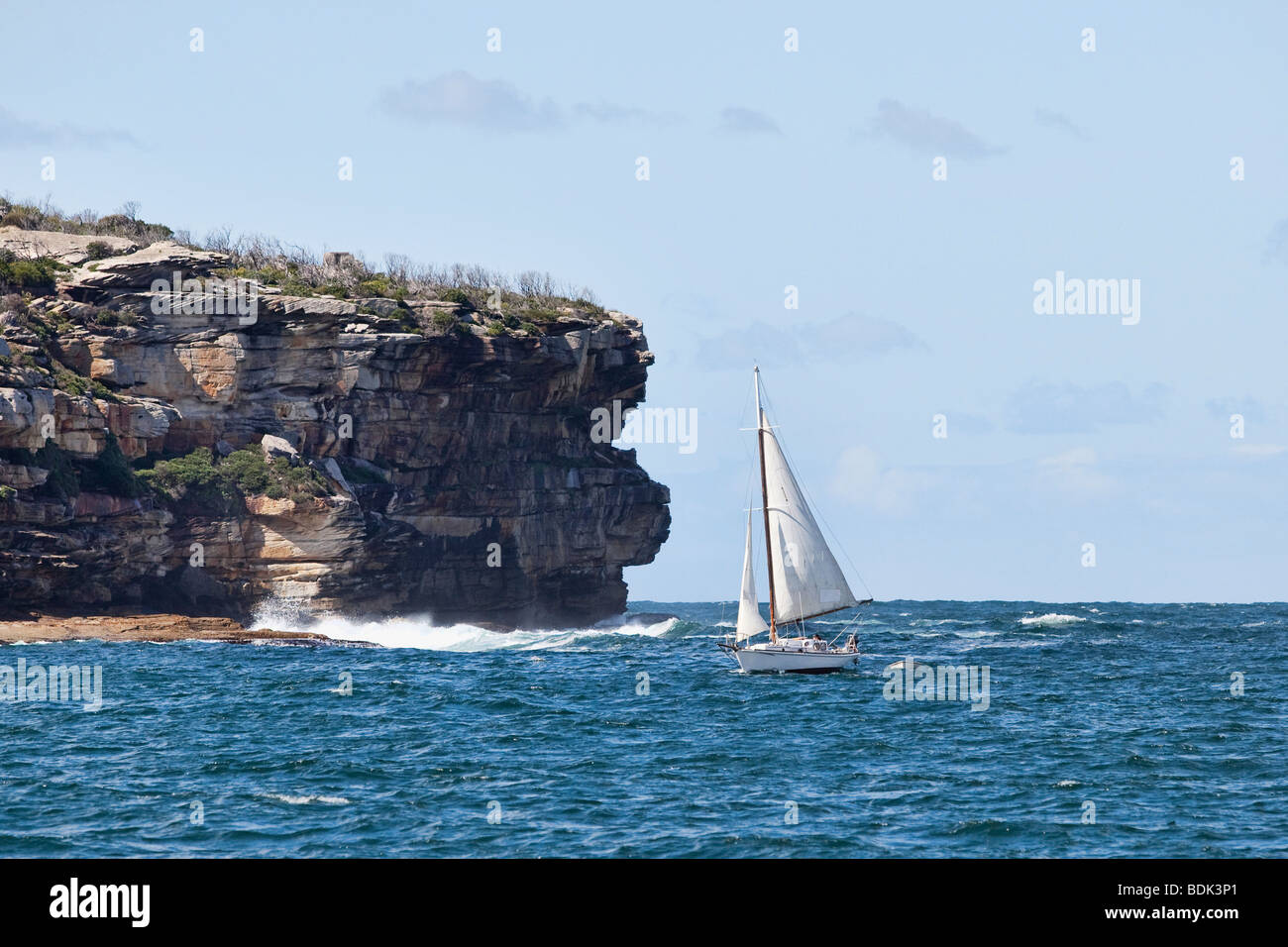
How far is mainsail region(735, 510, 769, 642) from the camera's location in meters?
51.8

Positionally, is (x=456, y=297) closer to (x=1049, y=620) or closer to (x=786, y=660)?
(x=786, y=660)

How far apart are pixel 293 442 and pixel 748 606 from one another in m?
35.8

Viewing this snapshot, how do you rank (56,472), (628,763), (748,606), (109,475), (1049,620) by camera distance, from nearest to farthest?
(628,763) < (748,606) < (56,472) < (109,475) < (1049,620)

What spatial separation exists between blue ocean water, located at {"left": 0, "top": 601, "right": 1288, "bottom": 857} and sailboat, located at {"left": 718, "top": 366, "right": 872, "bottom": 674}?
1155 millimetres

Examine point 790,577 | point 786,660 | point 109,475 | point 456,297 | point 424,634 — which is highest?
point 456,297

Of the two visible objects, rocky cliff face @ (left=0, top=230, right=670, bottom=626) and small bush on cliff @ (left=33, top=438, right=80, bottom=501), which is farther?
rocky cliff face @ (left=0, top=230, right=670, bottom=626)

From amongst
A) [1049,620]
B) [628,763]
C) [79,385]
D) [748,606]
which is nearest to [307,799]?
[628,763]

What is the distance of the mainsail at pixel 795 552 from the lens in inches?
2095

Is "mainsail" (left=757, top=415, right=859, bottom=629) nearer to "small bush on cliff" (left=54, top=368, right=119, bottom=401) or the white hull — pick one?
the white hull

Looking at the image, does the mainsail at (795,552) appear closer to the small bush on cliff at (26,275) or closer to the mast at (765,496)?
the mast at (765,496)

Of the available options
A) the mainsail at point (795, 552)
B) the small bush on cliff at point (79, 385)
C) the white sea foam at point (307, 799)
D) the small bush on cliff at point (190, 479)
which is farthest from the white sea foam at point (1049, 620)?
the white sea foam at point (307, 799)

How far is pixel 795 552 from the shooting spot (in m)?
53.4

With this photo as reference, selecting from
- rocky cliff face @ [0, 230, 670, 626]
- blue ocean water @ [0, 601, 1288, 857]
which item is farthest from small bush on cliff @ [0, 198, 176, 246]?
blue ocean water @ [0, 601, 1288, 857]
